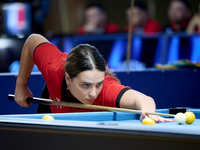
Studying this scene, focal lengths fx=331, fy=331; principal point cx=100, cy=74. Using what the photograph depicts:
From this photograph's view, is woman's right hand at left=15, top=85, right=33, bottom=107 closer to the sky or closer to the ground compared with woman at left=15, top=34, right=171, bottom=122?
closer to the ground

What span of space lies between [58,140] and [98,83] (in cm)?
87

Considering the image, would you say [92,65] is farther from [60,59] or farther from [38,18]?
[38,18]

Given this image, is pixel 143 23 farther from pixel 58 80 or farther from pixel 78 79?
pixel 78 79

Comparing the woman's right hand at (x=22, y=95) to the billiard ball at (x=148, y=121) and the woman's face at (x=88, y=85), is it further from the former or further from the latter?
the billiard ball at (x=148, y=121)

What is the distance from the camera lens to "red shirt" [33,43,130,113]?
6.91 feet

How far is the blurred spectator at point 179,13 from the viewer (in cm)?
571

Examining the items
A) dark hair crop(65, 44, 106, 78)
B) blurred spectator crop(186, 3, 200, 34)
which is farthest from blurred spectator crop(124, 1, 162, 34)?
dark hair crop(65, 44, 106, 78)

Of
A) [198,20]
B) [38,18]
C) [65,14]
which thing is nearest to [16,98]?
[198,20]

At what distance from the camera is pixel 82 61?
6.83 feet

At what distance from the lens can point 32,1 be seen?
26.3ft

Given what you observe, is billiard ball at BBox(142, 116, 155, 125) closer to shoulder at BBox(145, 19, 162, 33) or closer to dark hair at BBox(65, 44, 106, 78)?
dark hair at BBox(65, 44, 106, 78)

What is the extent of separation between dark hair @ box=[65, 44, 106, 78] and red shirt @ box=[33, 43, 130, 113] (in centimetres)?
15

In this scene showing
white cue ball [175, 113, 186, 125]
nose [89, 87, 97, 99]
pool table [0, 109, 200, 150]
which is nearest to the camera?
pool table [0, 109, 200, 150]

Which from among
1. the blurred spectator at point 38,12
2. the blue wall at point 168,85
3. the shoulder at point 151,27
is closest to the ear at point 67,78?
the blue wall at point 168,85
